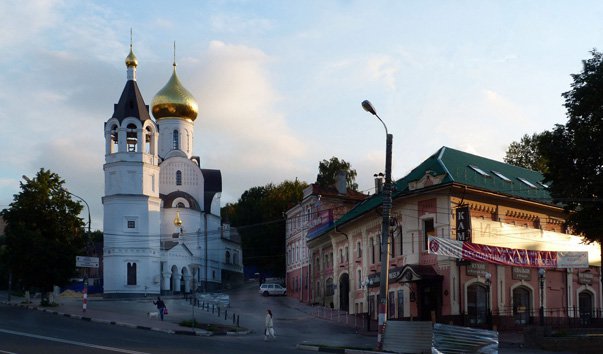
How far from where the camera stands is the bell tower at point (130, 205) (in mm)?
77625

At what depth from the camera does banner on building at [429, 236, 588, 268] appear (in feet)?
130

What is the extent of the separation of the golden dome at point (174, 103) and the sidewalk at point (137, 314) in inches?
1230

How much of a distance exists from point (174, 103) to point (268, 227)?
18.4m

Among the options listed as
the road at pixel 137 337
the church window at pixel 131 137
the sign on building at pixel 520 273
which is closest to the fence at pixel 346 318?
the road at pixel 137 337

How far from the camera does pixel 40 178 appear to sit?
61.1 m

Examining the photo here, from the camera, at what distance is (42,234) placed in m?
59.2

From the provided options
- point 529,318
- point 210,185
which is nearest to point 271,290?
point 210,185

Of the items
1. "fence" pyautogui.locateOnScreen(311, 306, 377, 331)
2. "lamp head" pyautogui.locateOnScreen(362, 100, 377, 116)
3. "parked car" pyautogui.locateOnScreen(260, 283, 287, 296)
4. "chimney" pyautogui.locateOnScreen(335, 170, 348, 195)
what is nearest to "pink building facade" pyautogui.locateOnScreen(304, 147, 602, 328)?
"fence" pyautogui.locateOnScreen(311, 306, 377, 331)

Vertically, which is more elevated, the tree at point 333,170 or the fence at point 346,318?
the tree at point 333,170

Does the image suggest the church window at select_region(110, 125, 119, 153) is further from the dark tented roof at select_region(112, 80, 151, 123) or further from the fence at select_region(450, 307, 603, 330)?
the fence at select_region(450, 307, 603, 330)

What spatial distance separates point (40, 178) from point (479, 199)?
1288 inches

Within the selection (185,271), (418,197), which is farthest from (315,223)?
(418,197)

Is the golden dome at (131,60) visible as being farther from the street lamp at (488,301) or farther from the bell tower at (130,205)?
the street lamp at (488,301)

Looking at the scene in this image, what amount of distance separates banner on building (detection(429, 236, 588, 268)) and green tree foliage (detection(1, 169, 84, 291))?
96.4 feet
